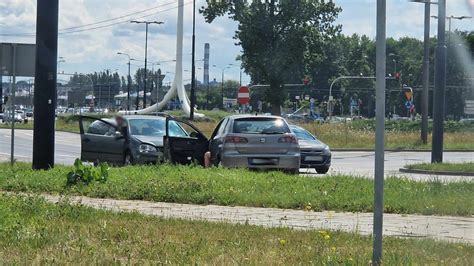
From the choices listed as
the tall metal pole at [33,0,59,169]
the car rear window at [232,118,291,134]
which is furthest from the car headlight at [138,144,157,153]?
the tall metal pole at [33,0,59,169]

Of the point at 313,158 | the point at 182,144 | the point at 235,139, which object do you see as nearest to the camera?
the point at 235,139

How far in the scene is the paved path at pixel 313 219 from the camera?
32.4 feet

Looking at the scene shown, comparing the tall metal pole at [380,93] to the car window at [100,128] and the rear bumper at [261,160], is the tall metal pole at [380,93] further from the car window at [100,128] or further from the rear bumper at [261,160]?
the car window at [100,128]

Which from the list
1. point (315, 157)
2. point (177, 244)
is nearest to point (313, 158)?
point (315, 157)

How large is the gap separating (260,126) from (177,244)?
10557mm

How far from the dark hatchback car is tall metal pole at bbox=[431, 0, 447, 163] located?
33.9 ft

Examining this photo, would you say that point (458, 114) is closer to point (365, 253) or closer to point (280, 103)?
point (280, 103)

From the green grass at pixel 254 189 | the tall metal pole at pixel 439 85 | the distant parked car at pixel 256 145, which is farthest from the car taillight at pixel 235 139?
the tall metal pole at pixel 439 85

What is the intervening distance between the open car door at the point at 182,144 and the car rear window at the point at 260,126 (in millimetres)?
1262

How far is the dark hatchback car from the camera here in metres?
18.5

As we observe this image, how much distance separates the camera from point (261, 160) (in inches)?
722

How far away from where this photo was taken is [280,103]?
211ft

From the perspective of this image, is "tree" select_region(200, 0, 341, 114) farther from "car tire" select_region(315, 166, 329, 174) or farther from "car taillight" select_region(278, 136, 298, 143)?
"car taillight" select_region(278, 136, 298, 143)

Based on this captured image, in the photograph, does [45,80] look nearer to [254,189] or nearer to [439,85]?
[254,189]
